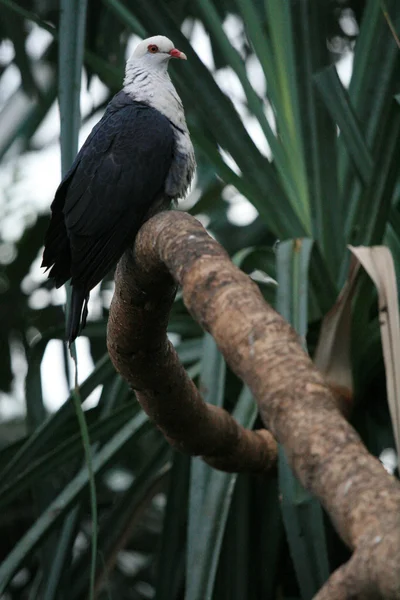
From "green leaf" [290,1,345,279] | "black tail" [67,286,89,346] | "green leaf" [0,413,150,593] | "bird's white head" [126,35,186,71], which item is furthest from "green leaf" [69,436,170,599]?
"bird's white head" [126,35,186,71]

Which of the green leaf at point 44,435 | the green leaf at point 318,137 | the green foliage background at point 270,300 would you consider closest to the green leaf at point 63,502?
the green foliage background at point 270,300

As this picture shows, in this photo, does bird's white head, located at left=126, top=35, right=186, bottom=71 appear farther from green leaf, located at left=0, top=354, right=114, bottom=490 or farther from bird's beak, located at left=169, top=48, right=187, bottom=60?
green leaf, located at left=0, top=354, right=114, bottom=490

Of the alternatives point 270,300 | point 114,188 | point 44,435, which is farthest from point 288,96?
point 44,435

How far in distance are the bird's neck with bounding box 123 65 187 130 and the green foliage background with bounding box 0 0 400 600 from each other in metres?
0.05

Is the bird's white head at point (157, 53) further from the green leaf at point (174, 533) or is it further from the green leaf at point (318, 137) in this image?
the green leaf at point (174, 533)

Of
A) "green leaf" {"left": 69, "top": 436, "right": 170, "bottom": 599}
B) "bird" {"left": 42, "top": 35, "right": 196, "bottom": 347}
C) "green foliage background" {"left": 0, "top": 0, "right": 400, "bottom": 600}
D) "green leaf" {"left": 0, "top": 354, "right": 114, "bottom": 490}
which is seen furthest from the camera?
"green leaf" {"left": 69, "top": 436, "right": 170, "bottom": 599}

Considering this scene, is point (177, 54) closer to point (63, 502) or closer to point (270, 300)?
point (270, 300)

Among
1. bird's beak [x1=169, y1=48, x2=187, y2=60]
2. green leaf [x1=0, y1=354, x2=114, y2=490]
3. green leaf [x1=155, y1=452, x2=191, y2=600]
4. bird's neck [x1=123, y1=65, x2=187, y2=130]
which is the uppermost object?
bird's beak [x1=169, y1=48, x2=187, y2=60]

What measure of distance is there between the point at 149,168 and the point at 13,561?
0.90m

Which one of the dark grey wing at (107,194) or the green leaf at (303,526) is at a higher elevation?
the dark grey wing at (107,194)

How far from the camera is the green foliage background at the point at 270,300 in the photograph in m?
1.94

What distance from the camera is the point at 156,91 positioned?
87.4 inches

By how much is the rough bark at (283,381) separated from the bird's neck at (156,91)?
0.62 m

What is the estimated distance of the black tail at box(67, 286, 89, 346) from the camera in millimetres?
1678
